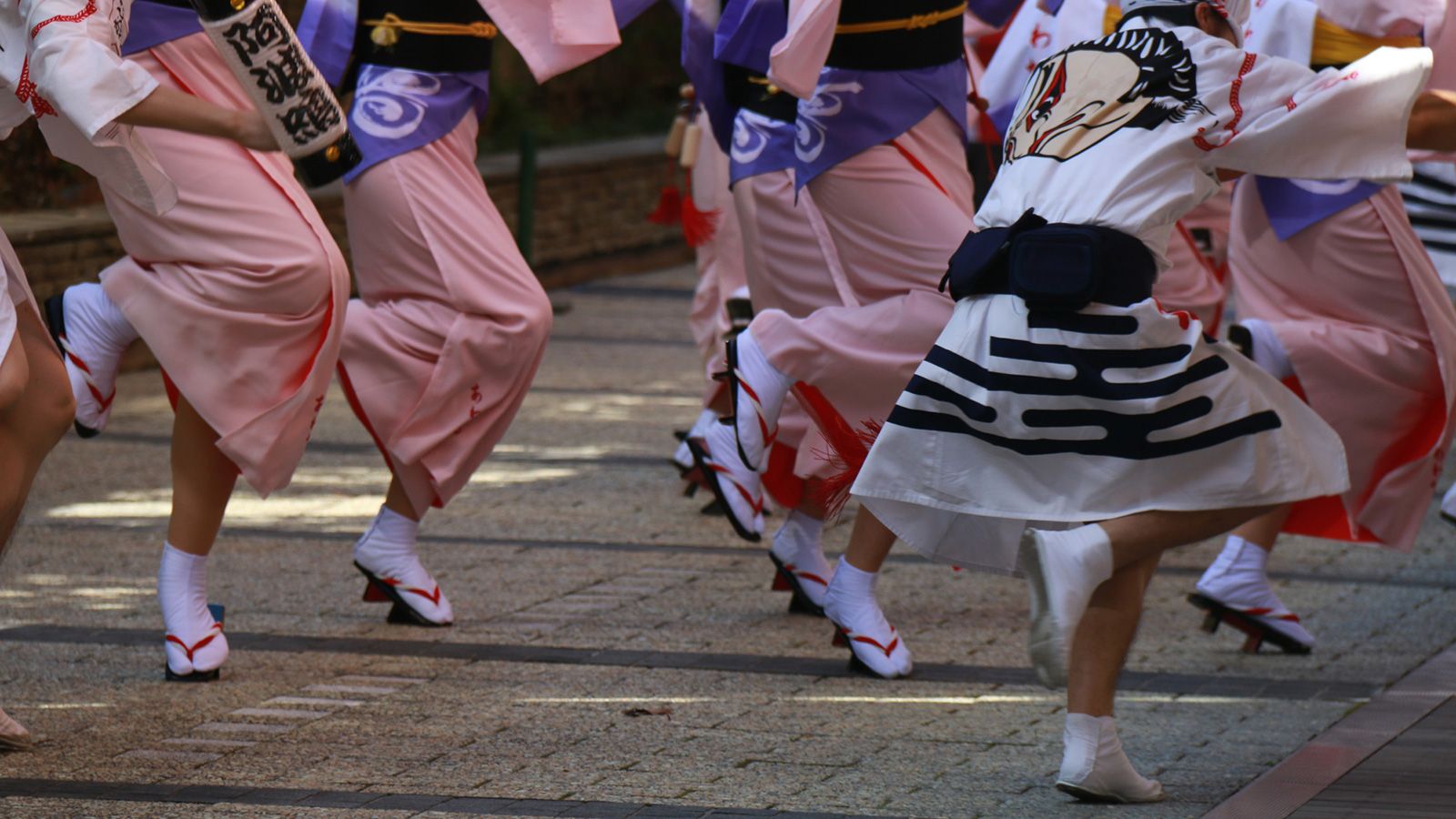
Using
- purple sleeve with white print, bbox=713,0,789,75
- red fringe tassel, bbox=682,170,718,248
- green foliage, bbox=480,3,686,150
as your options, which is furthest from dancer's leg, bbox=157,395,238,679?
green foliage, bbox=480,3,686,150

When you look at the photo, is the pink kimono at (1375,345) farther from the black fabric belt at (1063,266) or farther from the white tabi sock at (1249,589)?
the black fabric belt at (1063,266)

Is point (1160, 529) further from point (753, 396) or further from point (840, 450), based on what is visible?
point (753, 396)

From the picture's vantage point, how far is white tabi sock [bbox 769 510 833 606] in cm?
536

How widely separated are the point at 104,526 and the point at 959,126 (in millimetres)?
2816

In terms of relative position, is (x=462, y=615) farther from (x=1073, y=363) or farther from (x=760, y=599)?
(x=1073, y=363)

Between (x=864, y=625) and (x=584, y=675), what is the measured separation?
62 cm

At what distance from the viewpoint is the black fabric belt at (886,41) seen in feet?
16.6

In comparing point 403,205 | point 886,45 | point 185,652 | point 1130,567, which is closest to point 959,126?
point 886,45

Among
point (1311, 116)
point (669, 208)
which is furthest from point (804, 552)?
point (669, 208)

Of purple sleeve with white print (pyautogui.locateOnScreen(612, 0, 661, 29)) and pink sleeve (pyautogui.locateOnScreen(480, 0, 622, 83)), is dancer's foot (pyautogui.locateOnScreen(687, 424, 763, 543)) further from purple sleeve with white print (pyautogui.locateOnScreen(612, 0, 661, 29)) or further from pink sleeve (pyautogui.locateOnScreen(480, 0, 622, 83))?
purple sleeve with white print (pyautogui.locateOnScreen(612, 0, 661, 29))

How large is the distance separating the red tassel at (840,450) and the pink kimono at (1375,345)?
118cm

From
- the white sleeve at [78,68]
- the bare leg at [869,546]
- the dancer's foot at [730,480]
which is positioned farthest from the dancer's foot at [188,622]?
the bare leg at [869,546]

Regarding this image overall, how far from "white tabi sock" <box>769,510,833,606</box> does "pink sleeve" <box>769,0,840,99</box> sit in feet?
3.55

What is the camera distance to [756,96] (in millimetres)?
5688
